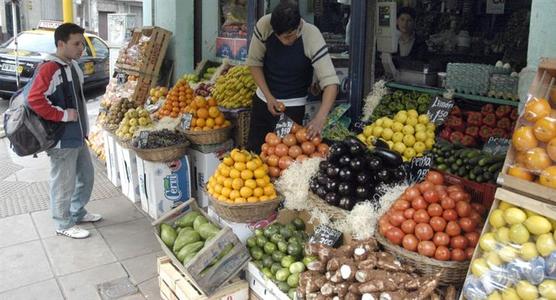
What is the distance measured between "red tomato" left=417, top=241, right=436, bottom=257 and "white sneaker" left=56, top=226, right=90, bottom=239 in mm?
3573

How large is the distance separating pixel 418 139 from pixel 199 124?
7.62ft

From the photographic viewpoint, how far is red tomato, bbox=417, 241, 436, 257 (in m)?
2.84

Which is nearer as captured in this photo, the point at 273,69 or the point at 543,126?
the point at 543,126

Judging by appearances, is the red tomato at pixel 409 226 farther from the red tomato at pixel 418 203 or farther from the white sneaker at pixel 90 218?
the white sneaker at pixel 90 218

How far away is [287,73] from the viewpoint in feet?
15.1

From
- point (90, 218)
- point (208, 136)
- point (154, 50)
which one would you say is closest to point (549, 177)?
point (208, 136)

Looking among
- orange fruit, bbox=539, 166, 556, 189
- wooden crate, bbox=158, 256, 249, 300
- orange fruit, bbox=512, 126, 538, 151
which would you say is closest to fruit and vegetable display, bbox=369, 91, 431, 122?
wooden crate, bbox=158, 256, 249, 300

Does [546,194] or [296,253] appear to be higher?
[546,194]

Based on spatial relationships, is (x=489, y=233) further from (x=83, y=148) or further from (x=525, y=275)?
(x=83, y=148)

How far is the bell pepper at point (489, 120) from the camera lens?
491 centimetres

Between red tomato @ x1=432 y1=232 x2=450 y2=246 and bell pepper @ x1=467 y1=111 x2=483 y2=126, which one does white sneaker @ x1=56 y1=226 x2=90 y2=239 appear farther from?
bell pepper @ x1=467 y1=111 x2=483 y2=126

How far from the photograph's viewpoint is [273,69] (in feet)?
15.3

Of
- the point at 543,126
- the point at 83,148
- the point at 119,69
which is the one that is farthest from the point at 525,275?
the point at 119,69

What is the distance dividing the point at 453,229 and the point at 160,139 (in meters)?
3.37
